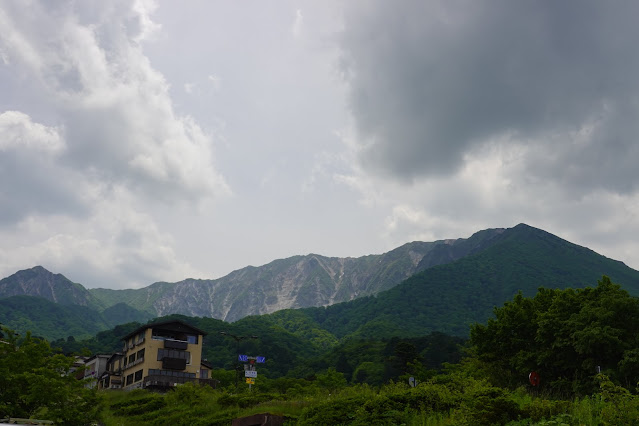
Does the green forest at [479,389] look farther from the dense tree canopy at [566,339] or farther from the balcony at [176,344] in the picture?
the balcony at [176,344]

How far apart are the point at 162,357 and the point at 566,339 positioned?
6122cm

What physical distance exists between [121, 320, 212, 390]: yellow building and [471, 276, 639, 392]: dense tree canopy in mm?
48405

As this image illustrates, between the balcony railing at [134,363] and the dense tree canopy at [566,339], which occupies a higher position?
the dense tree canopy at [566,339]

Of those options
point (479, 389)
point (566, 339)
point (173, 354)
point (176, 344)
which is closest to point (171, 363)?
point (173, 354)

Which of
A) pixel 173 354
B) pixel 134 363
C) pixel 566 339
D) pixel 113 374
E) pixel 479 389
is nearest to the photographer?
pixel 479 389

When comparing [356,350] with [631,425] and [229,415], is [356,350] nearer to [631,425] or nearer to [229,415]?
[229,415]

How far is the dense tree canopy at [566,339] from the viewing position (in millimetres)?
38031

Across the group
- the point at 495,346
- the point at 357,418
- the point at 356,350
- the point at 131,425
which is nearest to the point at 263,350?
the point at 356,350

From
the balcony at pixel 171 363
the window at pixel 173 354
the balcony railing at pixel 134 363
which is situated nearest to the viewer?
the balcony at pixel 171 363

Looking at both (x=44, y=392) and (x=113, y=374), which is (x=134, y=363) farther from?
(x=44, y=392)

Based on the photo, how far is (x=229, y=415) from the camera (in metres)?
25.0

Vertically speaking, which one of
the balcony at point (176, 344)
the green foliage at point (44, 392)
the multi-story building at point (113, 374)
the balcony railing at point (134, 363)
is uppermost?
the balcony at point (176, 344)

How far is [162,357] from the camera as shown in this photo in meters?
78.9

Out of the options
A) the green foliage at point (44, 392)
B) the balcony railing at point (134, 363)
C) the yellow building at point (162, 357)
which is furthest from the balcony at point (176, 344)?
the green foliage at point (44, 392)
